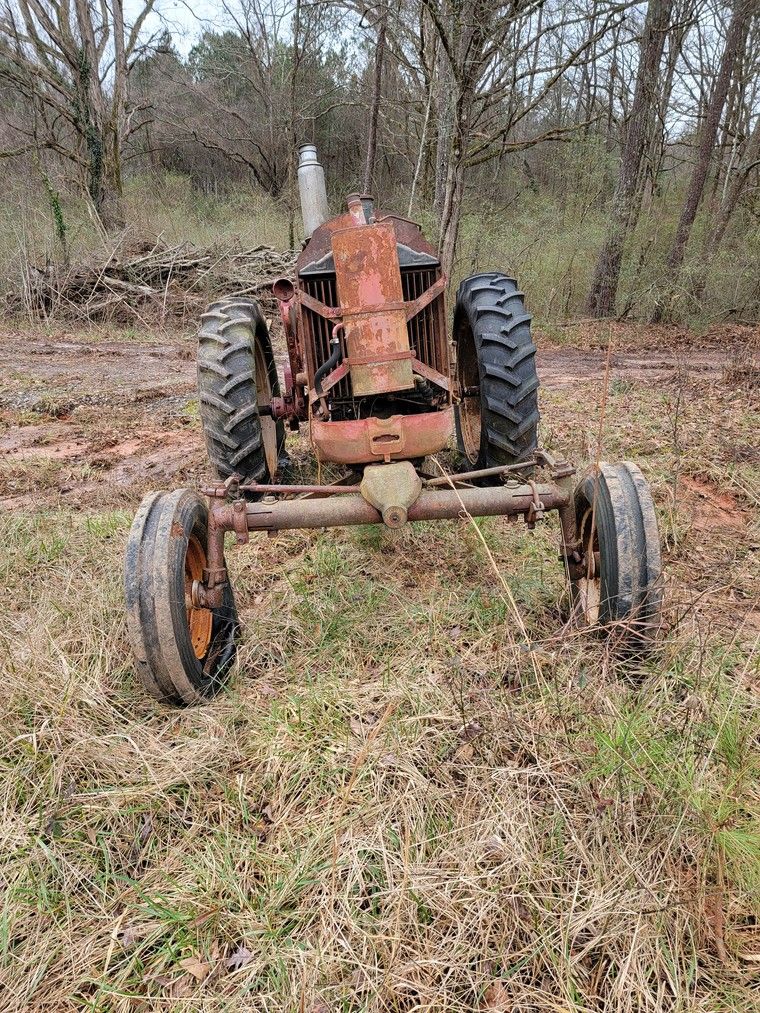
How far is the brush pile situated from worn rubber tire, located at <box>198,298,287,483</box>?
8427 millimetres

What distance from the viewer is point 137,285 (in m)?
12.0

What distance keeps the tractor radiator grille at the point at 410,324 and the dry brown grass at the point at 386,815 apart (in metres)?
1.24

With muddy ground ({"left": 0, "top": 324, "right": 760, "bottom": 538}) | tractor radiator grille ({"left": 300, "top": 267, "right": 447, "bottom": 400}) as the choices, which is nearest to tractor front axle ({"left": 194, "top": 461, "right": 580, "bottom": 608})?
tractor radiator grille ({"left": 300, "top": 267, "right": 447, "bottom": 400})

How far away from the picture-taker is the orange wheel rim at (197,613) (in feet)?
8.38

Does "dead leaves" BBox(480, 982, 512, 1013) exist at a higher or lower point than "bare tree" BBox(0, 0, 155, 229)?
lower

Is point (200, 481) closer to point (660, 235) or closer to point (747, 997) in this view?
Result: point (747, 997)

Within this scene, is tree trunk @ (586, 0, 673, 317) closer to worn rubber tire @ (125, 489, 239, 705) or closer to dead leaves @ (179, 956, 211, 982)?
worn rubber tire @ (125, 489, 239, 705)

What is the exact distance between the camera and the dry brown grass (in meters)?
1.49

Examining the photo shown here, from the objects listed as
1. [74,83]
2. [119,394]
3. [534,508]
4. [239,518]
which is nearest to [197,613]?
[239,518]

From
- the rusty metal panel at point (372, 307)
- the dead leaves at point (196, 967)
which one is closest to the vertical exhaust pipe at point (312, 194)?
the rusty metal panel at point (372, 307)

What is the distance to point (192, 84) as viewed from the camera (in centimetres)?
2494

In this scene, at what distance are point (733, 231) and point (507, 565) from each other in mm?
13062

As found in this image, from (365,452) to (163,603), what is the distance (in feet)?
3.61

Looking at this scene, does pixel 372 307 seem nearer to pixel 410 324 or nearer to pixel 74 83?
pixel 410 324
